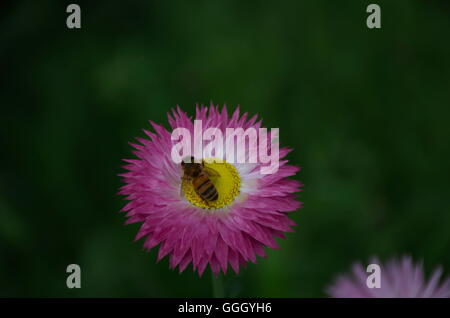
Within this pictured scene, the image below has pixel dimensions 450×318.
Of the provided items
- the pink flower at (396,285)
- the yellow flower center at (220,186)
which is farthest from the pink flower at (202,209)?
the pink flower at (396,285)

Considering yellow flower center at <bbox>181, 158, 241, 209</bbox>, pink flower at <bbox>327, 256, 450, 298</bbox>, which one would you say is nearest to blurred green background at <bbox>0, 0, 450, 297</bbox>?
pink flower at <bbox>327, 256, 450, 298</bbox>

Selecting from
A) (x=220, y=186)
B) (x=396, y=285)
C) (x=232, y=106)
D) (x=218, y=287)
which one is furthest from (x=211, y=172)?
(x=232, y=106)

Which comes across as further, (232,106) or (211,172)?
(232,106)

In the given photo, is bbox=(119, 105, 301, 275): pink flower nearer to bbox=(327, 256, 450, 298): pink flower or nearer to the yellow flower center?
the yellow flower center

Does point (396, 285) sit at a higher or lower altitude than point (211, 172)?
lower

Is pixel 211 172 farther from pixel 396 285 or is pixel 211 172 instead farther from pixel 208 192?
pixel 396 285

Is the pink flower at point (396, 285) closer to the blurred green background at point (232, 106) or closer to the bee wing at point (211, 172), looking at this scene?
the blurred green background at point (232, 106)

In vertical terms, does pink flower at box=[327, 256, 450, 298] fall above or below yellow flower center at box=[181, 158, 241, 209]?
below
